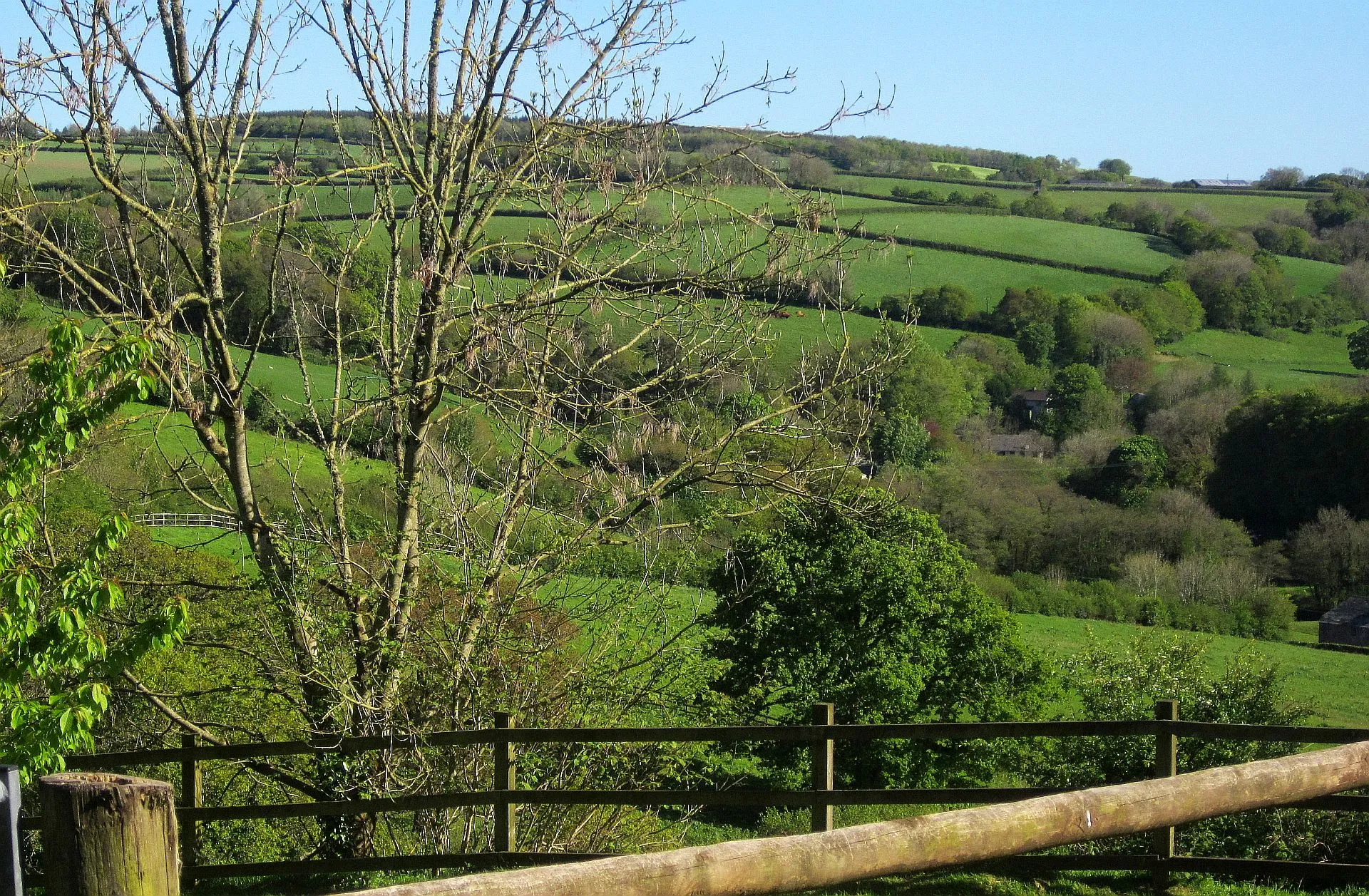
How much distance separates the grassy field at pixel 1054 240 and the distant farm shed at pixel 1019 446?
18.6 metres

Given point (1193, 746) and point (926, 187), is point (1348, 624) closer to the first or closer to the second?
point (1193, 746)

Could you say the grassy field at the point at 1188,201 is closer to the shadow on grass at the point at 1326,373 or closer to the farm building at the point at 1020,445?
the shadow on grass at the point at 1326,373

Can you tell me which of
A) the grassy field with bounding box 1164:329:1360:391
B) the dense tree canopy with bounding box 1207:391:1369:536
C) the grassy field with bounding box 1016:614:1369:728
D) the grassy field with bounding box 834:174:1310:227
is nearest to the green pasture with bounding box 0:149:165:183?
the grassy field with bounding box 1016:614:1369:728

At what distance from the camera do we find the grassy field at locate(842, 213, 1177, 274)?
9275 centimetres

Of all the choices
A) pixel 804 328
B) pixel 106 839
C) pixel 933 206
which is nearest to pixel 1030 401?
pixel 933 206

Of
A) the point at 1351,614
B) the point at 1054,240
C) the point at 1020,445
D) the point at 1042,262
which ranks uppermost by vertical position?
the point at 1054,240

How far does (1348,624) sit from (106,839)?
61247mm

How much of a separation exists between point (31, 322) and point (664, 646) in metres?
10.1

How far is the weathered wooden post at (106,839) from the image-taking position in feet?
5.71

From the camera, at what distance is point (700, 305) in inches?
340

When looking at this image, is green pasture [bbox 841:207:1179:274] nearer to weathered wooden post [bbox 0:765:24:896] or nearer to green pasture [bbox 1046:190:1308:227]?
green pasture [bbox 1046:190:1308:227]

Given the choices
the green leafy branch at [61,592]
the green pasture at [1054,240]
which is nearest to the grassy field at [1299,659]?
the green leafy branch at [61,592]

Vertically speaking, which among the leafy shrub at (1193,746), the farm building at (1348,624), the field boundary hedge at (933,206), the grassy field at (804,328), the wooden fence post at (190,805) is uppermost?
the field boundary hedge at (933,206)

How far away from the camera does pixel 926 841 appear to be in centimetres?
246
